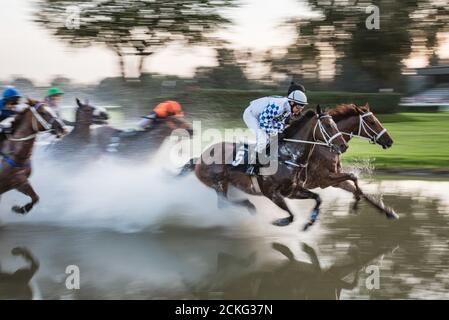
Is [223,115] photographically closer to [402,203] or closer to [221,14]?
[221,14]

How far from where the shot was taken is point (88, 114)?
11398 millimetres

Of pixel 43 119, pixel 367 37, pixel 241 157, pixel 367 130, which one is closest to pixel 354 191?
pixel 367 130

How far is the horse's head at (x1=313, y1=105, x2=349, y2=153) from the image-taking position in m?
8.20

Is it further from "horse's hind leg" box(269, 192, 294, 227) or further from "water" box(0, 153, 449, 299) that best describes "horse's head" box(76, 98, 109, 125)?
"horse's hind leg" box(269, 192, 294, 227)

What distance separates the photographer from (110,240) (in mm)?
7746

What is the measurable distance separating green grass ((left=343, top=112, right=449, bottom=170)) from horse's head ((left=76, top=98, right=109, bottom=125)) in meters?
7.84

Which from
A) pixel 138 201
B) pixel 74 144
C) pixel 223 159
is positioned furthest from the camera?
pixel 74 144

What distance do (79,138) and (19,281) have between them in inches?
218

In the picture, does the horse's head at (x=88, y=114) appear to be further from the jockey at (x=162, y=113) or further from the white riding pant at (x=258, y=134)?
the white riding pant at (x=258, y=134)

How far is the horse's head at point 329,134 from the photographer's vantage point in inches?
323

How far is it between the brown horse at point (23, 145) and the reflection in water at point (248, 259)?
61 centimetres

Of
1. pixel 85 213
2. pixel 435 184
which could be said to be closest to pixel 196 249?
pixel 85 213

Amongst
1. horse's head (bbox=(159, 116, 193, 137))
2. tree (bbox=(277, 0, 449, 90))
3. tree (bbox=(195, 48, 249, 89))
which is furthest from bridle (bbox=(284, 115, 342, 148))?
tree (bbox=(195, 48, 249, 89))
